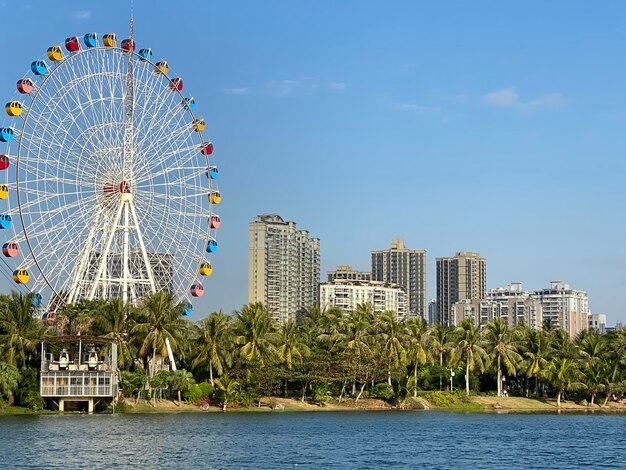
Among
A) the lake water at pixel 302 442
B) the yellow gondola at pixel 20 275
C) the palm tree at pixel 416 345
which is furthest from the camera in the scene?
the palm tree at pixel 416 345

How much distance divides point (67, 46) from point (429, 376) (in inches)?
1917

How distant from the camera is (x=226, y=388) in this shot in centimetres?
9456

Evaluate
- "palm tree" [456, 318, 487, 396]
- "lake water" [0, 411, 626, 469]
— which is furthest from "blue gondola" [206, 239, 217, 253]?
"palm tree" [456, 318, 487, 396]

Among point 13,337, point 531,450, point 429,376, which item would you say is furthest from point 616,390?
point 13,337

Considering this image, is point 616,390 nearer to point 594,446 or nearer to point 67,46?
point 594,446

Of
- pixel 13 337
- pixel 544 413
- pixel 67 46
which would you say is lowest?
pixel 544 413

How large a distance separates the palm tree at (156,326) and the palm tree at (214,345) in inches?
127

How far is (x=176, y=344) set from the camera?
92.9 m

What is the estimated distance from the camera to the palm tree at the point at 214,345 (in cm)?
9594

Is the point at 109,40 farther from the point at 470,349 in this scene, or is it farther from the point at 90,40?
the point at 470,349

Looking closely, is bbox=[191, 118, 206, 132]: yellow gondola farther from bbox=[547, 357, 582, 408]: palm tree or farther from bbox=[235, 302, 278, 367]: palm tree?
bbox=[547, 357, 582, 408]: palm tree

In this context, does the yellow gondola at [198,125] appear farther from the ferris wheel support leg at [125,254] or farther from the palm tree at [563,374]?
the palm tree at [563,374]

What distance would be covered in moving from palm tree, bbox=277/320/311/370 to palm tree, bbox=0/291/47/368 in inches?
852

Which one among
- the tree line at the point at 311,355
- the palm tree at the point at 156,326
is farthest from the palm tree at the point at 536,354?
the palm tree at the point at 156,326
